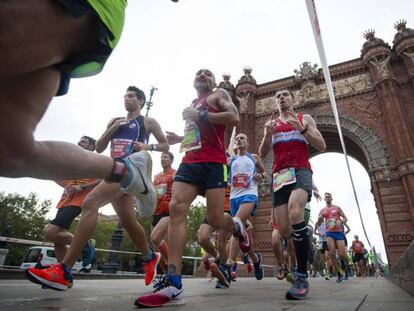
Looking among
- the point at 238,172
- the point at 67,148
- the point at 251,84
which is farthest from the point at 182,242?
the point at 251,84

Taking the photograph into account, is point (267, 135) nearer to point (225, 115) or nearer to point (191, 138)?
point (225, 115)

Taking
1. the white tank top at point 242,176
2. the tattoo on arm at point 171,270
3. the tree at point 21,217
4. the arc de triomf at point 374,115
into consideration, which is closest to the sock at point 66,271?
the tattoo on arm at point 171,270

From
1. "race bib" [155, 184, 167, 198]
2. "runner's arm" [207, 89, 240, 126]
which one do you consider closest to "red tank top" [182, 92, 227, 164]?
"runner's arm" [207, 89, 240, 126]

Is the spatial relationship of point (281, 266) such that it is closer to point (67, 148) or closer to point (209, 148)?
point (209, 148)

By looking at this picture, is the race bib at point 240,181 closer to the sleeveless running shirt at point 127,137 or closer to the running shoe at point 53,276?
the sleeveless running shirt at point 127,137

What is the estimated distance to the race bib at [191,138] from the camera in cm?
343

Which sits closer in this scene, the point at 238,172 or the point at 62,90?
the point at 62,90

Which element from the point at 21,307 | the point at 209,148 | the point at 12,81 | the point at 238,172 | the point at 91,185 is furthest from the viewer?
the point at 238,172

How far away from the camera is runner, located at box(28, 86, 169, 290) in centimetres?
335

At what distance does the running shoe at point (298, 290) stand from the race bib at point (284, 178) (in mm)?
1063

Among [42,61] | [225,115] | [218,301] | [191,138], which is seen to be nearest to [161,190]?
[191,138]

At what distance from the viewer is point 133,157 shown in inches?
88.5

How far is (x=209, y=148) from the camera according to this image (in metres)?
3.40

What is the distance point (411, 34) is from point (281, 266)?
1811 centimetres
